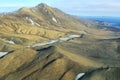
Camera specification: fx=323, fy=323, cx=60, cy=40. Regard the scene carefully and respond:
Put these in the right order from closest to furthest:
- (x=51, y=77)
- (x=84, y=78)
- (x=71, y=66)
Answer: (x=84, y=78) < (x=51, y=77) < (x=71, y=66)

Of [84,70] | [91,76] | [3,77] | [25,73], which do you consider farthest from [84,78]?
[3,77]

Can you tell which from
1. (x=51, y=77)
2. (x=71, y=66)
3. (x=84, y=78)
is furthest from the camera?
(x=71, y=66)

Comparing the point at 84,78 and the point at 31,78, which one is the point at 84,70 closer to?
the point at 84,78

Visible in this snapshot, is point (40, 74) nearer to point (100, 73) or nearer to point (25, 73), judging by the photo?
point (25, 73)

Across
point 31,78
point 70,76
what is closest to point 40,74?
point 31,78

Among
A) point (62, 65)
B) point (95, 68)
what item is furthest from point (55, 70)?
point (95, 68)

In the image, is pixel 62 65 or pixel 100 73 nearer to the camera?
pixel 100 73

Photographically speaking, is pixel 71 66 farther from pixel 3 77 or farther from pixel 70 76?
pixel 3 77

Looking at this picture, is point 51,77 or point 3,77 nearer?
point 51,77
